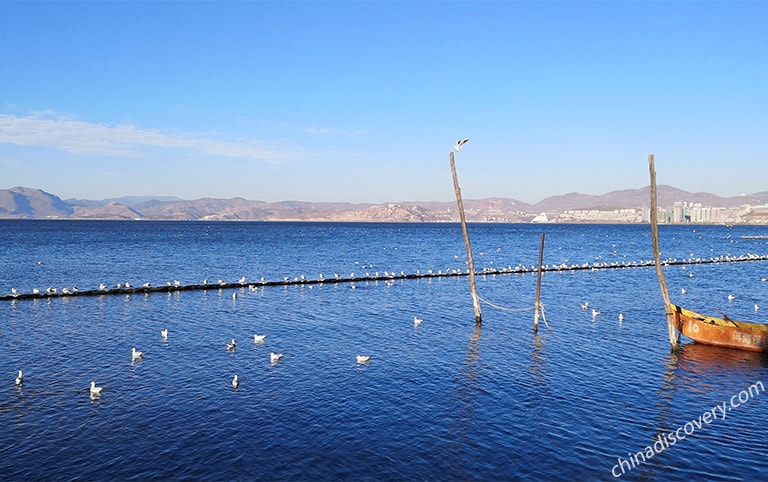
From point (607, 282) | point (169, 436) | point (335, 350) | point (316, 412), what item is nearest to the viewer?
point (169, 436)

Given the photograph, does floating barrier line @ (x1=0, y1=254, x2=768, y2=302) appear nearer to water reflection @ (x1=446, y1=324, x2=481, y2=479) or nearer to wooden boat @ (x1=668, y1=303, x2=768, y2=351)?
water reflection @ (x1=446, y1=324, x2=481, y2=479)

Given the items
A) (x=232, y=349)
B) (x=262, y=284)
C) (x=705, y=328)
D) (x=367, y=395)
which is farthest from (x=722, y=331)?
(x=262, y=284)

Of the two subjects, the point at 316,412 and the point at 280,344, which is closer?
the point at 316,412

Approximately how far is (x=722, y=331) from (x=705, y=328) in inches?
38.0

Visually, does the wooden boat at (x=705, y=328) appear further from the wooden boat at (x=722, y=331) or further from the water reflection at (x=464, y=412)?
the water reflection at (x=464, y=412)

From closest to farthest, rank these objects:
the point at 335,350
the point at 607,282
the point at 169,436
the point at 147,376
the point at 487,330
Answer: the point at 169,436
the point at 147,376
the point at 335,350
the point at 487,330
the point at 607,282

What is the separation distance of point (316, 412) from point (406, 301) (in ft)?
104

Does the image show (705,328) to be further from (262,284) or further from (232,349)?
(262,284)

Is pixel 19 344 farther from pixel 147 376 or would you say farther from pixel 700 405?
pixel 700 405

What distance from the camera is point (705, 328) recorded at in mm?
35250

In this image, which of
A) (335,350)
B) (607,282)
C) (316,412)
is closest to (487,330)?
(335,350)

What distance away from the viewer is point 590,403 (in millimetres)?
24578

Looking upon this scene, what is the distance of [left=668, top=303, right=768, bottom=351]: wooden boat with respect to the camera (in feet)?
110

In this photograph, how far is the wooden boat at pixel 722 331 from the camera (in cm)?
3347
